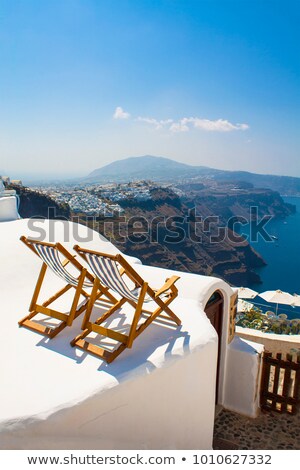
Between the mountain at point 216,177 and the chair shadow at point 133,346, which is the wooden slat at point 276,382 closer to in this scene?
the chair shadow at point 133,346

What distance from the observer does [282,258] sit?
91375 millimetres

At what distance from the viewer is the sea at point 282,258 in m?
72.7

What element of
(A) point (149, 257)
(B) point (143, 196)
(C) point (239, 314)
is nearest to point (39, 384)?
(C) point (239, 314)

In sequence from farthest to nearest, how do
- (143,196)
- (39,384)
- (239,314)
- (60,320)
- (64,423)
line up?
(143,196)
(239,314)
(60,320)
(39,384)
(64,423)

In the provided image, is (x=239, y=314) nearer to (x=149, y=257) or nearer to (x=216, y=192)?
(x=149, y=257)

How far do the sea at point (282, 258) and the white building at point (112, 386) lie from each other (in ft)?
175

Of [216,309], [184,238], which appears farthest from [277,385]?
[184,238]

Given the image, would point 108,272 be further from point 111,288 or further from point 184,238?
point 184,238

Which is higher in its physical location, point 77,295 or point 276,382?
point 77,295

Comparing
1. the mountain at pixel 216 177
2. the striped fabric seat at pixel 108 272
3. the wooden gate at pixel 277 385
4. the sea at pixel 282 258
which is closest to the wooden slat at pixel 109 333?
the striped fabric seat at pixel 108 272

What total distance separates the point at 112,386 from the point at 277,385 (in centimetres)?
400

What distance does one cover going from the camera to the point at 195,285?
5.35 metres

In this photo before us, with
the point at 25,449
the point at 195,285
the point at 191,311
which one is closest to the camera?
the point at 25,449
